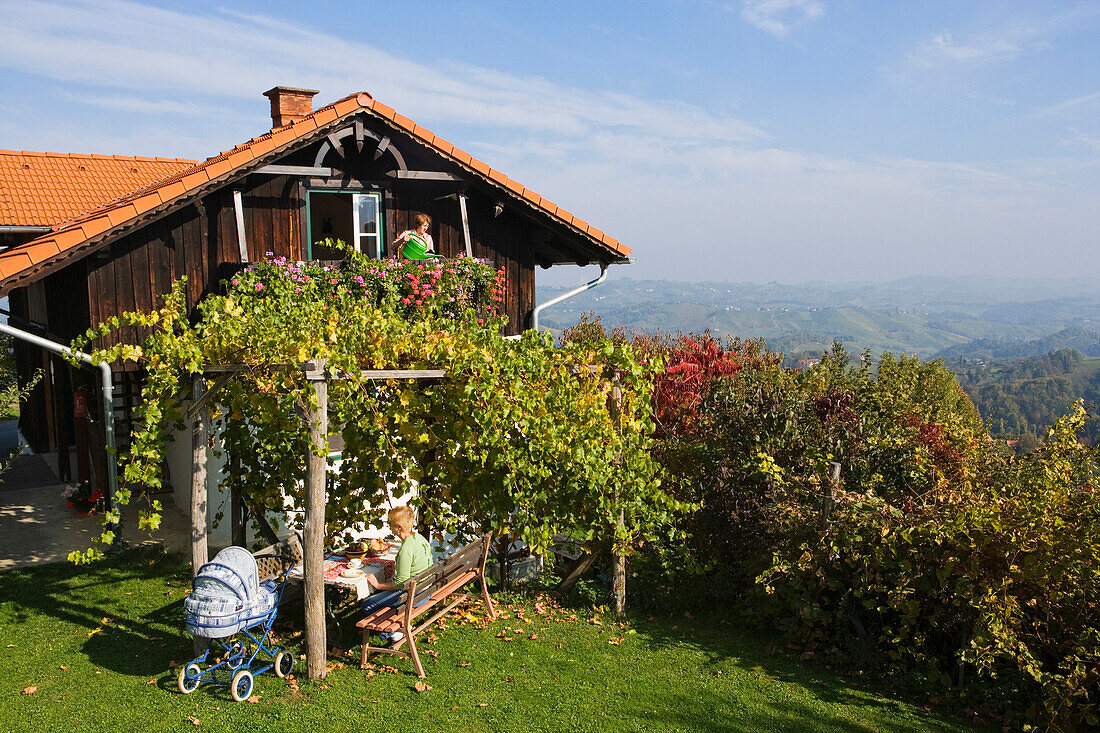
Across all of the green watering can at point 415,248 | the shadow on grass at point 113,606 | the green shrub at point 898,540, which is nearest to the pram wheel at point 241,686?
the shadow on grass at point 113,606

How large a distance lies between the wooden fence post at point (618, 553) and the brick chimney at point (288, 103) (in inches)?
340

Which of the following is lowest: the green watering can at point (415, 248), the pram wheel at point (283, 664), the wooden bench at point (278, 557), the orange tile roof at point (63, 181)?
the pram wheel at point (283, 664)

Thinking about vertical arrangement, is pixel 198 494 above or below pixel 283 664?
above

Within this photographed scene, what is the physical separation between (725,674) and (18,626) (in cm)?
639

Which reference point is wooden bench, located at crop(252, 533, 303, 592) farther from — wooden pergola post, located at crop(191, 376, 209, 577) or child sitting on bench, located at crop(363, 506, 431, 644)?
child sitting on bench, located at crop(363, 506, 431, 644)

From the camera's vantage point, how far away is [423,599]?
6.85 metres

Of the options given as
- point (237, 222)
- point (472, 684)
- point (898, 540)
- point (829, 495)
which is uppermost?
point (237, 222)

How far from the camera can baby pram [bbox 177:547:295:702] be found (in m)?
5.98

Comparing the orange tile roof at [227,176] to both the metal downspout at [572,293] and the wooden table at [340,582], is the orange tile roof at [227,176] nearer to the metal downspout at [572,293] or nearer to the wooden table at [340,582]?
the metal downspout at [572,293]

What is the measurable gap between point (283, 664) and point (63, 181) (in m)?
12.3

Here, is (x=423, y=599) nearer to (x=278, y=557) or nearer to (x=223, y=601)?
(x=278, y=557)

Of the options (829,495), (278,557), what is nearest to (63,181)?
(278,557)

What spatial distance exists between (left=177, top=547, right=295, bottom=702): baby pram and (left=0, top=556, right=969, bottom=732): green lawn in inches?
4.8

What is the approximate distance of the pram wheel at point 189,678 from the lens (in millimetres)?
6059
